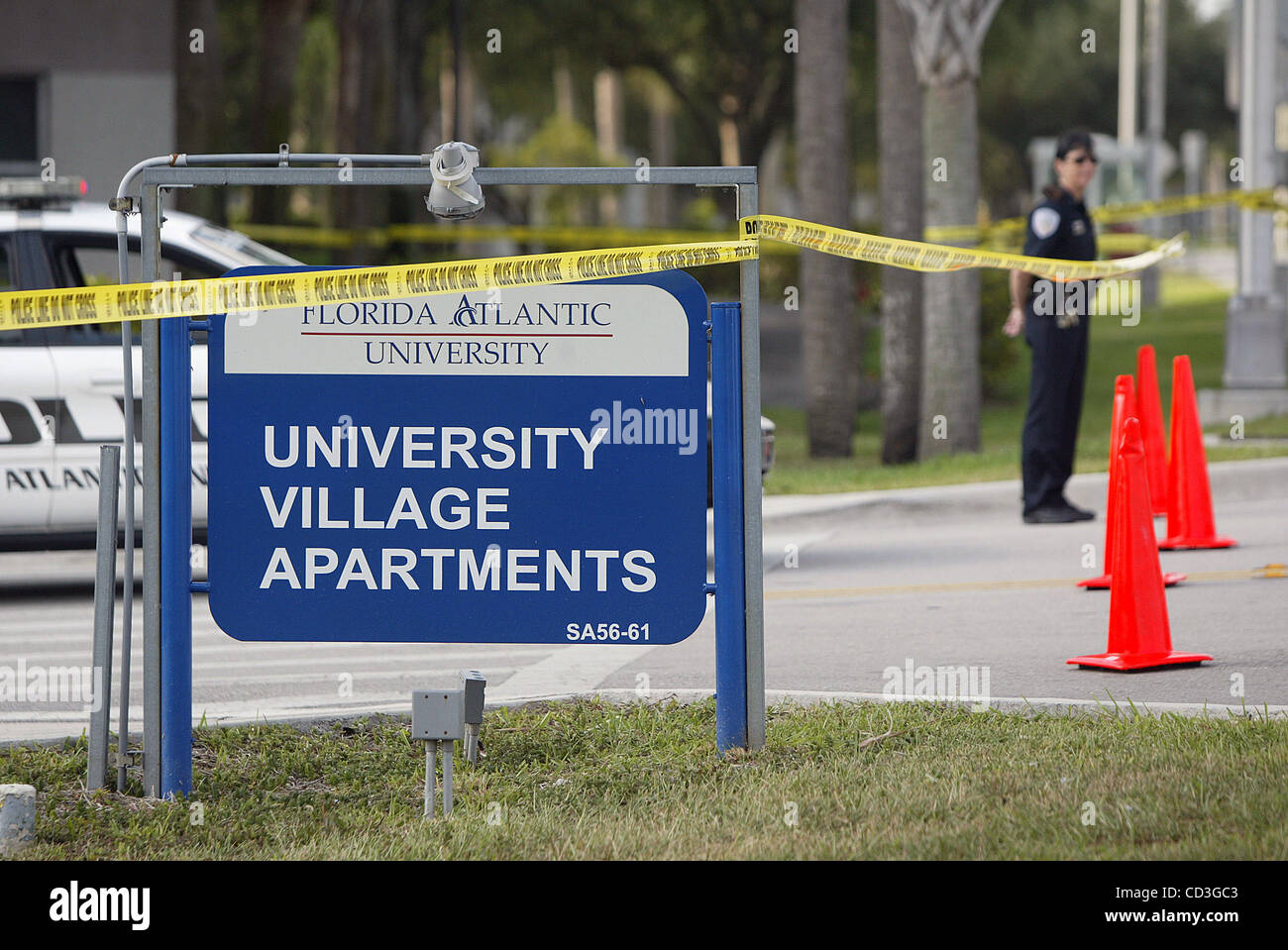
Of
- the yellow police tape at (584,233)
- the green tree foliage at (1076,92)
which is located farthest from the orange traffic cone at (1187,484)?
the green tree foliage at (1076,92)

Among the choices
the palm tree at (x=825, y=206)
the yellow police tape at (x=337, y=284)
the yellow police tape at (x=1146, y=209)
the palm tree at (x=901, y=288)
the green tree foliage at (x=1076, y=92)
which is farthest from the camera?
the green tree foliage at (x=1076, y=92)

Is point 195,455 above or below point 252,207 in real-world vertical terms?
below

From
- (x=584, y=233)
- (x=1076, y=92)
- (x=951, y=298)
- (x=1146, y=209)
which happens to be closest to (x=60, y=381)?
(x=951, y=298)

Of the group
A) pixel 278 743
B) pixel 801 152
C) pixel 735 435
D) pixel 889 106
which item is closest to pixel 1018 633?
pixel 735 435

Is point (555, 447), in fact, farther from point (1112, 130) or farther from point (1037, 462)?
point (1112, 130)

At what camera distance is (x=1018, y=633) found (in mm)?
7383

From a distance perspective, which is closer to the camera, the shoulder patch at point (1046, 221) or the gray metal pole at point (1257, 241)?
the shoulder patch at point (1046, 221)

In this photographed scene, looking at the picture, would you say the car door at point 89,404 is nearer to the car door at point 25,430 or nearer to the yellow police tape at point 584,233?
the car door at point 25,430

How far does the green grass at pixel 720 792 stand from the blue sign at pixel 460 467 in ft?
1.53

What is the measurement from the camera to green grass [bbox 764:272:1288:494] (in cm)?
1298

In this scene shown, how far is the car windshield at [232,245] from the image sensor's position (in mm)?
8859

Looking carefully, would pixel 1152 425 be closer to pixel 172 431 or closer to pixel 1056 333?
pixel 1056 333

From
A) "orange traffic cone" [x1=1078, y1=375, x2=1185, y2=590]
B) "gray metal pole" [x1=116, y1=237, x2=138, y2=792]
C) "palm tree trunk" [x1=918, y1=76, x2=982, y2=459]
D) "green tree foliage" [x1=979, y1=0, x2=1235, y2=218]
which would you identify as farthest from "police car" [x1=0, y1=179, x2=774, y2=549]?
"green tree foliage" [x1=979, y1=0, x2=1235, y2=218]

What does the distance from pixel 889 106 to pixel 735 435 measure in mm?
10481
